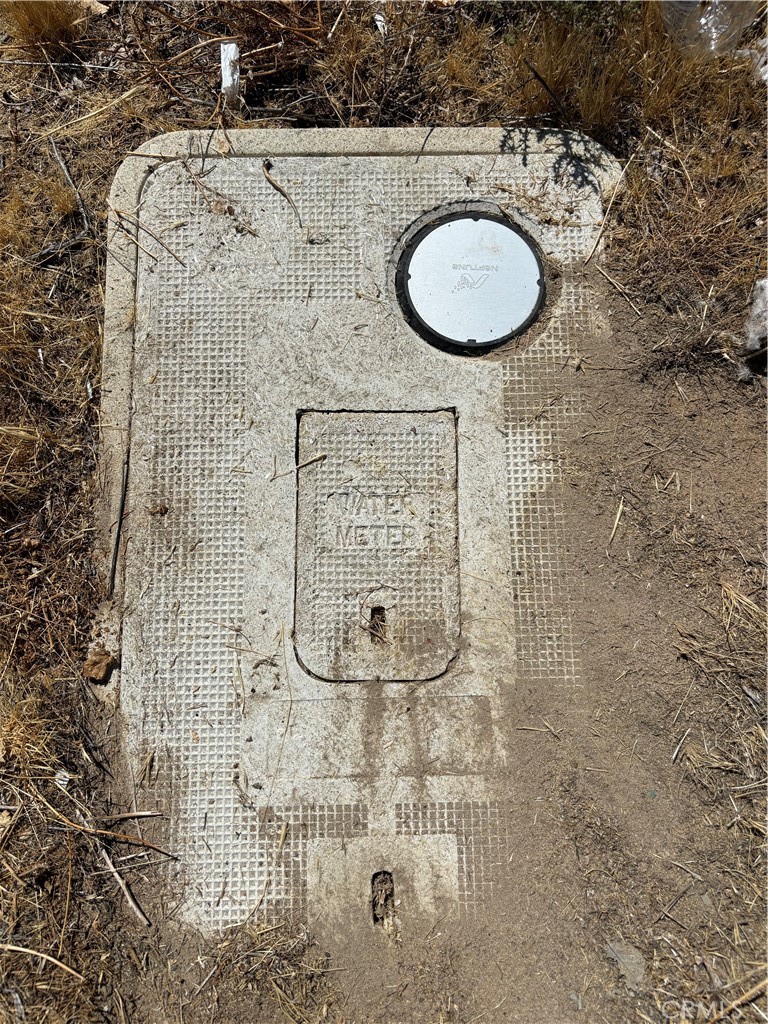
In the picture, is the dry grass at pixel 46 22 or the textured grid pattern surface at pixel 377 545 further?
the dry grass at pixel 46 22

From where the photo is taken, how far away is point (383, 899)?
6.57 ft

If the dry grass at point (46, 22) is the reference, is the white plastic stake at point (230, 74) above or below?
below

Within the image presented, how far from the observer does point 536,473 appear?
2.25m

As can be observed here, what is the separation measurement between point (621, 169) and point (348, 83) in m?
1.08

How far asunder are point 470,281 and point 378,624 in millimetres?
1266

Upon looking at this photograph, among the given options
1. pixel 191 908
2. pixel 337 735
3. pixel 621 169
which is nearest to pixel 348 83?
pixel 621 169

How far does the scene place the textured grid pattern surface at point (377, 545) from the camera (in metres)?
2.14

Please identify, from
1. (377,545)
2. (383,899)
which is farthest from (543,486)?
(383,899)

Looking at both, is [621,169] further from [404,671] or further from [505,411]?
[404,671]

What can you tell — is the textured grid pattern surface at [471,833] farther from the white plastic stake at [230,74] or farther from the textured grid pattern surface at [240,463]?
the white plastic stake at [230,74]
